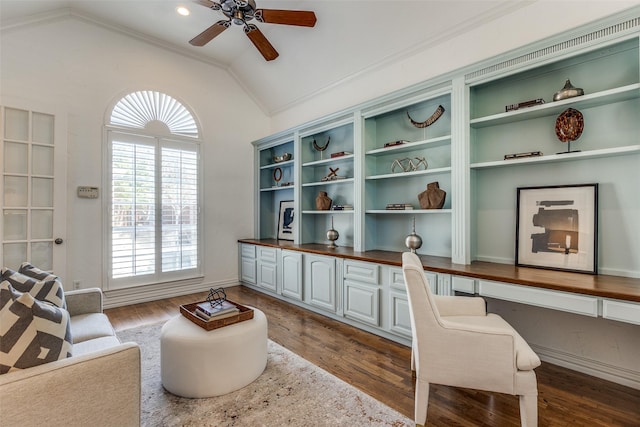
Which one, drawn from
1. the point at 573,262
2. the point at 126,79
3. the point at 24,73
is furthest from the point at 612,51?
the point at 24,73

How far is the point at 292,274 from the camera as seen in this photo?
3963 mm

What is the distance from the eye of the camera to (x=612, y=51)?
2.12 metres

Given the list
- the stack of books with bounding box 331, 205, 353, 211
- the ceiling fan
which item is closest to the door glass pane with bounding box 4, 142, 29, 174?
the ceiling fan

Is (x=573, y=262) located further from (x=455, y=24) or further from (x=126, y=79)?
(x=126, y=79)

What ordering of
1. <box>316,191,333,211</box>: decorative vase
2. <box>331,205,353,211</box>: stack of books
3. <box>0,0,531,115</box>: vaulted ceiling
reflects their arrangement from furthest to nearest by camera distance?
1. <box>316,191,333,211</box>: decorative vase
2. <box>331,205,353,211</box>: stack of books
3. <box>0,0,531,115</box>: vaulted ceiling

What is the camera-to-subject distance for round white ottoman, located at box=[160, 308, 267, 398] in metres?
1.95

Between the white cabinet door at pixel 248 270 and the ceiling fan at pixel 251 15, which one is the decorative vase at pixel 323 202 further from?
the ceiling fan at pixel 251 15

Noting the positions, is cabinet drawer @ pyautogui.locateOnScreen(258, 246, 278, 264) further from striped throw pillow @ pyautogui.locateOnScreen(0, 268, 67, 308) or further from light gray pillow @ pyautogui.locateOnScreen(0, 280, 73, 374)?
light gray pillow @ pyautogui.locateOnScreen(0, 280, 73, 374)

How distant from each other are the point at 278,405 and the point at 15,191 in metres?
3.63

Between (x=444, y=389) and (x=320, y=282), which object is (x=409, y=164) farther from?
(x=444, y=389)

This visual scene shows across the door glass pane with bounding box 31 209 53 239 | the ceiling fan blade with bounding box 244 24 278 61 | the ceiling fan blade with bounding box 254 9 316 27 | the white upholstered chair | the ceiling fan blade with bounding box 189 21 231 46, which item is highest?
the ceiling fan blade with bounding box 189 21 231 46

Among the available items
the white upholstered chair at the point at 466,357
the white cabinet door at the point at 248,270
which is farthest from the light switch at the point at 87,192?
the white upholstered chair at the point at 466,357

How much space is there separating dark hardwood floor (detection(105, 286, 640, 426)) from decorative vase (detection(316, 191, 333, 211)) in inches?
62.8

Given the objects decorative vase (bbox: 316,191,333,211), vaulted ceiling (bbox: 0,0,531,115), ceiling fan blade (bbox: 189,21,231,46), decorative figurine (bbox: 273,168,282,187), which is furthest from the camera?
decorative figurine (bbox: 273,168,282,187)
